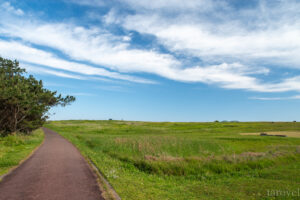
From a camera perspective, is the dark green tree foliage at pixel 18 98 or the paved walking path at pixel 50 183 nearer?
the paved walking path at pixel 50 183

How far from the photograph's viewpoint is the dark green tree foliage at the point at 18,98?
88.5 ft

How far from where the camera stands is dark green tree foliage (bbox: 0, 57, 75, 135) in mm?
26969

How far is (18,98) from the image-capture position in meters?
27.5

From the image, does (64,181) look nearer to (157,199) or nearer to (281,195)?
(157,199)

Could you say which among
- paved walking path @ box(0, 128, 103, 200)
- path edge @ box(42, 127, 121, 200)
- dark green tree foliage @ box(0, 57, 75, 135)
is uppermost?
dark green tree foliage @ box(0, 57, 75, 135)

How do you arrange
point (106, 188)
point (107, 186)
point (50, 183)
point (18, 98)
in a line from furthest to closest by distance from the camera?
point (18, 98)
point (50, 183)
point (107, 186)
point (106, 188)

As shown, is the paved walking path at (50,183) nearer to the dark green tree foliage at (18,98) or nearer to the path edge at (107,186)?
the path edge at (107,186)

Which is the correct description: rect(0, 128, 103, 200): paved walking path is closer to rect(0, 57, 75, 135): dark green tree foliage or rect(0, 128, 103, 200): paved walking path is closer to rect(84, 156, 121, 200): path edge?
rect(84, 156, 121, 200): path edge

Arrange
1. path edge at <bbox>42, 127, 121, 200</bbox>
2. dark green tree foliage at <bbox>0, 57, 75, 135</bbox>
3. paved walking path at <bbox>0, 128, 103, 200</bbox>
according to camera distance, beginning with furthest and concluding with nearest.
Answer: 1. dark green tree foliage at <bbox>0, 57, 75, 135</bbox>
2. paved walking path at <bbox>0, 128, 103, 200</bbox>
3. path edge at <bbox>42, 127, 121, 200</bbox>

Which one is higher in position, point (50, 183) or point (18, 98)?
point (18, 98)

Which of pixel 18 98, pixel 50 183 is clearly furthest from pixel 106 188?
pixel 18 98

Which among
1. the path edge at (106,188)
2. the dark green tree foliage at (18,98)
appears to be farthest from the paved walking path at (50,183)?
the dark green tree foliage at (18,98)

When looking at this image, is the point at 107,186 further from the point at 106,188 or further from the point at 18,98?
the point at 18,98

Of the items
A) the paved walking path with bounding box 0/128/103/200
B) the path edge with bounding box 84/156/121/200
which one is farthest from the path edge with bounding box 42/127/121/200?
the paved walking path with bounding box 0/128/103/200
